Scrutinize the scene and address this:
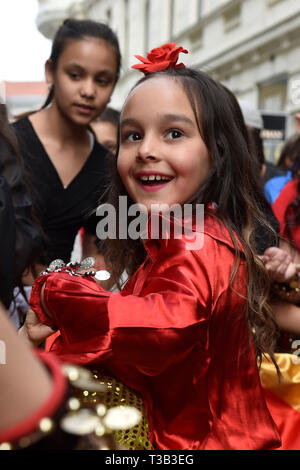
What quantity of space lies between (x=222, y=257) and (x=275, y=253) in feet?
1.33

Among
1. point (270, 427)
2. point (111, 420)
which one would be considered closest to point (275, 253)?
point (270, 427)

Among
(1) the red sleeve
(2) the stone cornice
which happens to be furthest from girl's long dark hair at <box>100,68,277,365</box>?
(2) the stone cornice

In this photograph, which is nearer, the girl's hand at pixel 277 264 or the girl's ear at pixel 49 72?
the girl's hand at pixel 277 264

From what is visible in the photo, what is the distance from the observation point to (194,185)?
58.4 inches

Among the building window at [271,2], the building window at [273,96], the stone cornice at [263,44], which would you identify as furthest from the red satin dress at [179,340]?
the building window at [271,2]

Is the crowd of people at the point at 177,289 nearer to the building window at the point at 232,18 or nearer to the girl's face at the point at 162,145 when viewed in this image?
the girl's face at the point at 162,145

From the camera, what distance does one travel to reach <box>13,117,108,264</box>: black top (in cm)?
271

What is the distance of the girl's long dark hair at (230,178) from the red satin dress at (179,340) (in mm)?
76

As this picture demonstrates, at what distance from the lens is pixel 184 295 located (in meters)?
1.16

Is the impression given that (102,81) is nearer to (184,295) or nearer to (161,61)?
(161,61)

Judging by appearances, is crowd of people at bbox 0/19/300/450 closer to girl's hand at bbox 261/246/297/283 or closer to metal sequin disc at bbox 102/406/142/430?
girl's hand at bbox 261/246/297/283

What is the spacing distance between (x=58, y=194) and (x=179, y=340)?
67.5 inches

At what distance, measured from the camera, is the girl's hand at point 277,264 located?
1654 mm

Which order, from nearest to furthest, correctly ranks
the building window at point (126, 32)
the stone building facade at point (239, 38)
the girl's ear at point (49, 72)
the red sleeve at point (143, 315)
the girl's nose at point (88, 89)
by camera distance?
the red sleeve at point (143, 315), the girl's nose at point (88, 89), the girl's ear at point (49, 72), the stone building facade at point (239, 38), the building window at point (126, 32)
